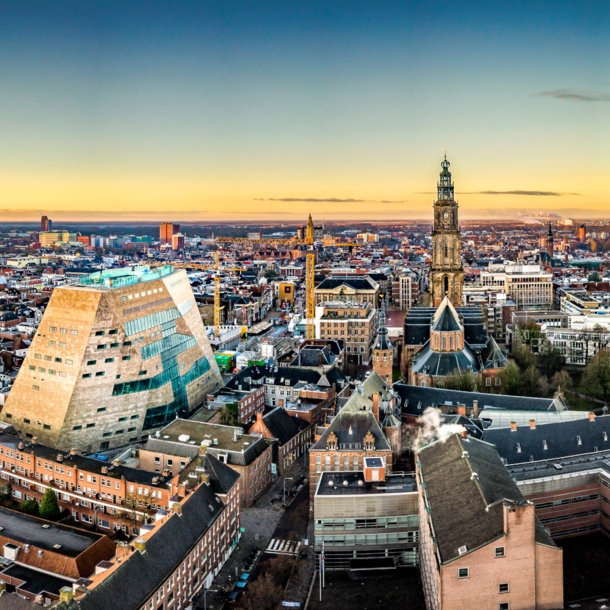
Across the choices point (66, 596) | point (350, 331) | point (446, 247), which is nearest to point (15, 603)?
point (66, 596)

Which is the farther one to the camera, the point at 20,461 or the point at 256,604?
the point at 20,461

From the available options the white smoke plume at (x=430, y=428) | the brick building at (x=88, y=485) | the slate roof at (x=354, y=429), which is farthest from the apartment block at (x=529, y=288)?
the brick building at (x=88, y=485)

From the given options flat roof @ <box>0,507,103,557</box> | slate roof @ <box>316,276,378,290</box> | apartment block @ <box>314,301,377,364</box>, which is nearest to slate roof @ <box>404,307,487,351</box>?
apartment block @ <box>314,301,377,364</box>

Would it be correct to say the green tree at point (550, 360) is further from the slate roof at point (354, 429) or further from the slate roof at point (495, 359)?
the slate roof at point (354, 429)

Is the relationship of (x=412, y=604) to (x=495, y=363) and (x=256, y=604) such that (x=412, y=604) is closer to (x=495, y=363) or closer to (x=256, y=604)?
(x=256, y=604)

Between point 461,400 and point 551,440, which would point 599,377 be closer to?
point 461,400

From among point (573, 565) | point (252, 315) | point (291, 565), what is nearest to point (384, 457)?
point (291, 565)

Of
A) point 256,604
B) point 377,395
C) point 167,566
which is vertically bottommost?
point 256,604

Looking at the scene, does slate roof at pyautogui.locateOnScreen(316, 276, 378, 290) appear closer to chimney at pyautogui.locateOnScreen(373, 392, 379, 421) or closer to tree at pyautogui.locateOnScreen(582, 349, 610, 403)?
tree at pyautogui.locateOnScreen(582, 349, 610, 403)
